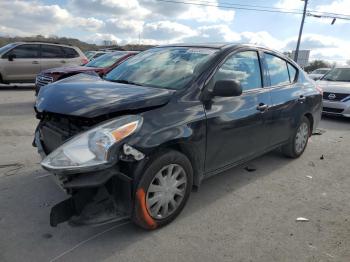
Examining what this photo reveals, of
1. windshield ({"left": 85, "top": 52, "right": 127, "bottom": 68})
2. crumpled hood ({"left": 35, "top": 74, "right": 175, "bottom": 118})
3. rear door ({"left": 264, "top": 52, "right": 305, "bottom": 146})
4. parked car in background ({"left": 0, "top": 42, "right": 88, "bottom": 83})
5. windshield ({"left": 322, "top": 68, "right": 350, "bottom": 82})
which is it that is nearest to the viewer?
crumpled hood ({"left": 35, "top": 74, "right": 175, "bottom": 118})

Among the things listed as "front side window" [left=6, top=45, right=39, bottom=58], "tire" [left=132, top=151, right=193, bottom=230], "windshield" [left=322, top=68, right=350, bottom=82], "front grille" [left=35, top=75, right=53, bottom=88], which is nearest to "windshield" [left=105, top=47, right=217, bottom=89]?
"tire" [left=132, top=151, right=193, bottom=230]

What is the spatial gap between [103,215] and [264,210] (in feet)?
5.94

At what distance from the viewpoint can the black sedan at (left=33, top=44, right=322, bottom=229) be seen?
2807 millimetres

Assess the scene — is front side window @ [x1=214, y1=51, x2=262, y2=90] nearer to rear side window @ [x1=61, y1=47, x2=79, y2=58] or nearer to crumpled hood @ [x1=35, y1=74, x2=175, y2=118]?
crumpled hood @ [x1=35, y1=74, x2=175, y2=118]

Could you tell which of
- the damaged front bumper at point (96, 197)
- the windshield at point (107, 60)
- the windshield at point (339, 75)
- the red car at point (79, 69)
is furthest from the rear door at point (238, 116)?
the windshield at point (339, 75)

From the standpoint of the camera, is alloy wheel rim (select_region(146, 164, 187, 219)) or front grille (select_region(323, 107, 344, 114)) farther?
front grille (select_region(323, 107, 344, 114))

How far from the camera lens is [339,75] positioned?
1105cm

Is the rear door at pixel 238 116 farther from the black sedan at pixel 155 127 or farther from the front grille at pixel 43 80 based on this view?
the front grille at pixel 43 80

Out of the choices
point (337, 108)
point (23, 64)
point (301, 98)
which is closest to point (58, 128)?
point (301, 98)

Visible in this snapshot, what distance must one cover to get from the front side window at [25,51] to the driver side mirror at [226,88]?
39.2 ft

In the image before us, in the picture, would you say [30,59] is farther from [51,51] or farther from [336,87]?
[336,87]

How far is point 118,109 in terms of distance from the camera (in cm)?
296

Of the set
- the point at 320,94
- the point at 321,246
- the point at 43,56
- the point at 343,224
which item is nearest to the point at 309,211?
the point at 343,224

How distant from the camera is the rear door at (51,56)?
13.7 metres
